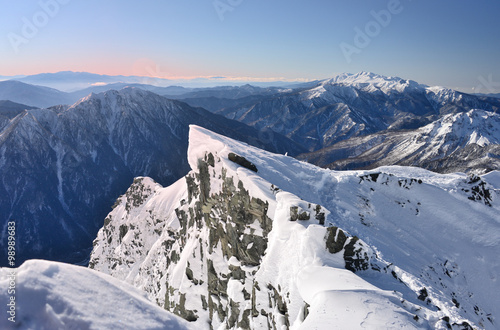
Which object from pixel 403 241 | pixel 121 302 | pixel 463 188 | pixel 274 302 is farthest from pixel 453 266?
pixel 121 302

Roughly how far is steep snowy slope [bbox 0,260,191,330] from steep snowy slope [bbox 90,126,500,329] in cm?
821

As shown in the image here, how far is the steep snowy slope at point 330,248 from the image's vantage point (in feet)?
46.8

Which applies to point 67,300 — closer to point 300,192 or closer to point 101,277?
point 101,277

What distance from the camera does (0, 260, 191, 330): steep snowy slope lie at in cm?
588

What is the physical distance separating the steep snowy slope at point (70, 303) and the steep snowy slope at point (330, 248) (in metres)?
8.21

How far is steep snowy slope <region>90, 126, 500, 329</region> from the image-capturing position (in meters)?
14.3

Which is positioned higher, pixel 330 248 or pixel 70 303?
pixel 70 303

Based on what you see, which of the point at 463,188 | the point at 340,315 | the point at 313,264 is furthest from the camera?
the point at 463,188

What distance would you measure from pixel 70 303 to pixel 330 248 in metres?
14.8

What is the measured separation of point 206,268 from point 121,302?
33.6 m

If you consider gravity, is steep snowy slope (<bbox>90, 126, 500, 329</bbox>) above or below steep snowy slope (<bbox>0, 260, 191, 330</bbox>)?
below

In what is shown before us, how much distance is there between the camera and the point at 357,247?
16.8 meters

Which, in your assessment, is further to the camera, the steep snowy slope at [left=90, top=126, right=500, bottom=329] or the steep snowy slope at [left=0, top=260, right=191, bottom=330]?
the steep snowy slope at [left=90, top=126, right=500, bottom=329]

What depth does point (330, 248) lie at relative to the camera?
55.4ft
